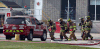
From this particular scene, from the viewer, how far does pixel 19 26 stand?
19.7 meters

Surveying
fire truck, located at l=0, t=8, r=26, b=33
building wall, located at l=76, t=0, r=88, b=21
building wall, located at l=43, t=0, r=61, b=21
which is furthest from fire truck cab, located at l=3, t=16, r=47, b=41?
building wall, located at l=76, t=0, r=88, b=21

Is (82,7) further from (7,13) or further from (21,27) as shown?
(21,27)

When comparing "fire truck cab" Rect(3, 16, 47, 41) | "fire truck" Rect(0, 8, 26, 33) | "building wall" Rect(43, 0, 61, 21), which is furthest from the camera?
"building wall" Rect(43, 0, 61, 21)

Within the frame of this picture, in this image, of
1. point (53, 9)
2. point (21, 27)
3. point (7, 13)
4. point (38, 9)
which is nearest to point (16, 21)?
point (21, 27)

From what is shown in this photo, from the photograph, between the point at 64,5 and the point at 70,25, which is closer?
the point at 70,25

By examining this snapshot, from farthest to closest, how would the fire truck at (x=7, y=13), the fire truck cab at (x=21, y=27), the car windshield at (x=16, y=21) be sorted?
1. the fire truck at (x=7, y=13)
2. the car windshield at (x=16, y=21)
3. the fire truck cab at (x=21, y=27)

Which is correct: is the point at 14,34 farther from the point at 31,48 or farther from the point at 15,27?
the point at 31,48

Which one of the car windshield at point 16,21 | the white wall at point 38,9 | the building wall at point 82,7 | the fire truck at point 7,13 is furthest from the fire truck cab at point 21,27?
the white wall at point 38,9

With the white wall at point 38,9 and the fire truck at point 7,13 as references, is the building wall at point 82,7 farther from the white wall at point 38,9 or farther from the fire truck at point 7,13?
the fire truck at point 7,13

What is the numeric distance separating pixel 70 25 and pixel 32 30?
9.35 ft

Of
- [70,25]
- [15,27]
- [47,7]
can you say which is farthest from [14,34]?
[47,7]

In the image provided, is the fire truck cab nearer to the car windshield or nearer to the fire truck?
the car windshield

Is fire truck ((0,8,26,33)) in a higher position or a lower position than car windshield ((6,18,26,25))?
higher

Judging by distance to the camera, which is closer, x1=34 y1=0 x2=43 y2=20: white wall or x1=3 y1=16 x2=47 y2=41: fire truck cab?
x1=3 y1=16 x2=47 y2=41: fire truck cab
